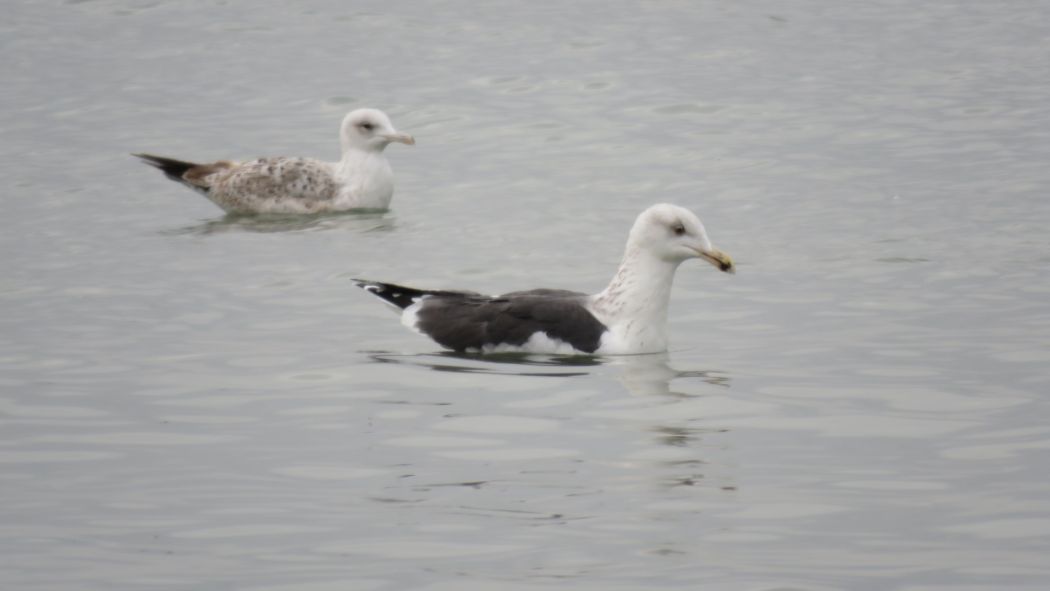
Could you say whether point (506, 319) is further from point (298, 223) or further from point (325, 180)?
point (325, 180)

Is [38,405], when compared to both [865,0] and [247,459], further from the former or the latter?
[865,0]

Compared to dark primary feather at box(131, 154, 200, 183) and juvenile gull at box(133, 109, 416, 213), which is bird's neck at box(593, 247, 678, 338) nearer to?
juvenile gull at box(133, 109, 416, 213)

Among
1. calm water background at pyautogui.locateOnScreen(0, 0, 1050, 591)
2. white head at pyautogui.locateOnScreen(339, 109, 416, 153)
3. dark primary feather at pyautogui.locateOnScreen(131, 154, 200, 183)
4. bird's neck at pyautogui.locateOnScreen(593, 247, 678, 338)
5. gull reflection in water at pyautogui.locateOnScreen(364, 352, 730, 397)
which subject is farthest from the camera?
dark primary feather at pyautogui.locateOnScreen(131, 154, 200, 183)

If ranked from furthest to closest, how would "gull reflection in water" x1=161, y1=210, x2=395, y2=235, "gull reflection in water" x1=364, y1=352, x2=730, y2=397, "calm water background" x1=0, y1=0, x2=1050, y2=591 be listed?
"gull reflection in water" x1=161, y1=210, x2=395, y2=235, "gull reflection in water" x1=364, y1=352, x2=730, y2=397, "calm water background" x1=0, y1=0, x2=1050, y2=591

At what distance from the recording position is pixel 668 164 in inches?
879

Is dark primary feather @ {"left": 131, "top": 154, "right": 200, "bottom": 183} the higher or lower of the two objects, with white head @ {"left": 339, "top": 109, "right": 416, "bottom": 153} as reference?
lower

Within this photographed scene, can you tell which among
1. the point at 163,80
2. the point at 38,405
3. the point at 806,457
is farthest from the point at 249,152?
the point at 806,457

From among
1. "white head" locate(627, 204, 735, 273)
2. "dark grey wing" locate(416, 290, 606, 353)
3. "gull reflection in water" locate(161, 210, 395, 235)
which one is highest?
"white head" locate(627, 204, 735, 273)

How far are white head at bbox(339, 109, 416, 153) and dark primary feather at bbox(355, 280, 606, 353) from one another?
709cm

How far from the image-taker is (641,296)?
1280cm

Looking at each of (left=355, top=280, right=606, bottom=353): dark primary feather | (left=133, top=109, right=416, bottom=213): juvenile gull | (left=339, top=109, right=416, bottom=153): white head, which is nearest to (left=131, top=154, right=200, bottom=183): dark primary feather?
(left=133, top=109, right=416, bottom=213): juvenile gull

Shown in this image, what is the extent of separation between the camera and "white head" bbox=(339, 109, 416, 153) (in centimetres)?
2022

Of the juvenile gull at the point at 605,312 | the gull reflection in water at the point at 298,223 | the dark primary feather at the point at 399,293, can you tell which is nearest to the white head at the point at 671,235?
the juvenile gull at the point at 605,312

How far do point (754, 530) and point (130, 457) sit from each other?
→ 3495 mm
